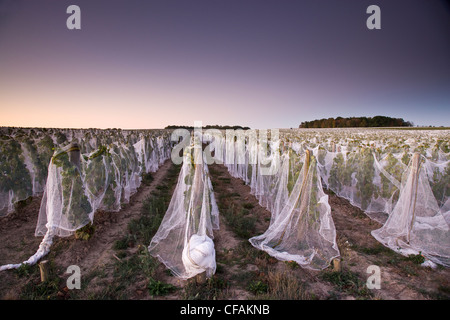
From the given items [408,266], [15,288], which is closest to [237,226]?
[408,266]

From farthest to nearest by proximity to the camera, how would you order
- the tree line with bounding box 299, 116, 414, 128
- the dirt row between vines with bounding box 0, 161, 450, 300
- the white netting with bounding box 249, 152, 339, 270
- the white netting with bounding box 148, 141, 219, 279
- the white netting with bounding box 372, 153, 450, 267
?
the tree line with bounding box 299, 116, 414, 128 → the white netting with bounding box 372, 153, 450, 267 → the white netting with bounding box 249, 152, 339, 270 → the white netting with bounding box 148, 141, 219, 279 → the dirt row between vines with bounding box 0, 161, 450, 300

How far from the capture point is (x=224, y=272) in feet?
13.5

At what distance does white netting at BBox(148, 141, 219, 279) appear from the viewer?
12.0ft

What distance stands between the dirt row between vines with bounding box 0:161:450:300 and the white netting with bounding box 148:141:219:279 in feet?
0.71

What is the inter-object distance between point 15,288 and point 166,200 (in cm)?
487

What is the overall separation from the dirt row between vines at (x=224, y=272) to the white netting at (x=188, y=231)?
0.71ft

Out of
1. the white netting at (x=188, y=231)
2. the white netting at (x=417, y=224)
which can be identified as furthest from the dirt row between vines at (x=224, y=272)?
the white netting at (x=417, y=224)

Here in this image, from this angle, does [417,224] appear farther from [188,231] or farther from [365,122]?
[365,122]

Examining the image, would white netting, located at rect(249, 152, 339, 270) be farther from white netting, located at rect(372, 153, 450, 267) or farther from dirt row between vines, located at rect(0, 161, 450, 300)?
white netting, located at rect(372, 153, 450, 267)

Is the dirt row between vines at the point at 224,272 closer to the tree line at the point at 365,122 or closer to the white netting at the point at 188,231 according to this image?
the white netting at the point at 188,231

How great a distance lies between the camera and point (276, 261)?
4441mm

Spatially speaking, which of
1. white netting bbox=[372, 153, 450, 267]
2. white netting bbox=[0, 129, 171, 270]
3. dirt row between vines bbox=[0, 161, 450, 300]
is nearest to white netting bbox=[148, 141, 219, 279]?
dirt row between vines bbox=[0, 161, 450, 300]

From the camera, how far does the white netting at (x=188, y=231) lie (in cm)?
367
